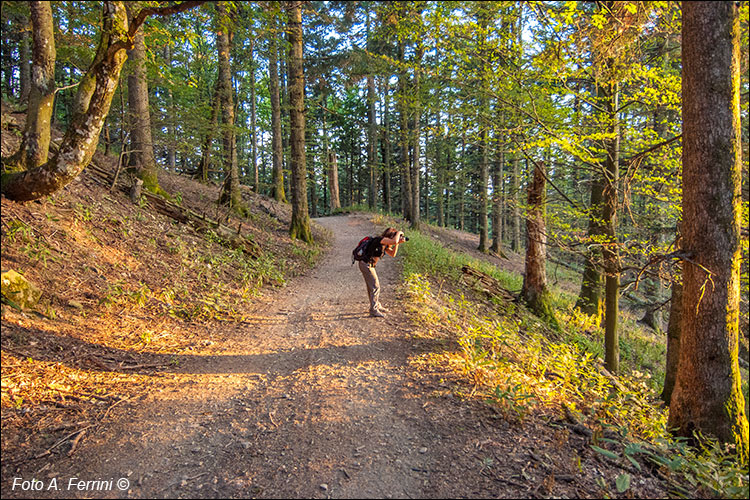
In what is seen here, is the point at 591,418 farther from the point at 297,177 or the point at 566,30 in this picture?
the point at 297,177

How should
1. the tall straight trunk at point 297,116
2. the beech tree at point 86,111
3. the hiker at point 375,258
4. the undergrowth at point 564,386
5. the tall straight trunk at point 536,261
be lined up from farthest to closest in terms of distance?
the tall straight trunk at point 297,116 → the tall straight trunk at point 536,261 → the hiker at point 375,258 → the beech tree at point 86,111 → the undergrowth at point 564,386

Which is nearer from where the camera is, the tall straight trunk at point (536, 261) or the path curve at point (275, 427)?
the path curve at point (275, 427)

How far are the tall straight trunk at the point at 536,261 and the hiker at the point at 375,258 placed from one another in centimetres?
446

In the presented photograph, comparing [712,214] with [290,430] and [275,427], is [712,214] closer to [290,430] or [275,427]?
[290,430]

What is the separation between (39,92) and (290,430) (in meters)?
6.82

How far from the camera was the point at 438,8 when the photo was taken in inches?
248

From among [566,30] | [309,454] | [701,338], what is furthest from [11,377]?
[566,30]

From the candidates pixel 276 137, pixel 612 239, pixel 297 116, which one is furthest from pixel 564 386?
pixel 276 137

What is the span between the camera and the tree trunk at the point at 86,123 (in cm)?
523

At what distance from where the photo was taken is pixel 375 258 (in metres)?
7.10

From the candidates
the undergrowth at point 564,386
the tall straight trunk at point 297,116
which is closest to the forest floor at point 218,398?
the undergrowth at point 564,386

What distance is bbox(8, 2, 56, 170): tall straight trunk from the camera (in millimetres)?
5617

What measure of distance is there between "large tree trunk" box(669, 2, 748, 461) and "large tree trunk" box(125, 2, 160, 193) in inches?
413

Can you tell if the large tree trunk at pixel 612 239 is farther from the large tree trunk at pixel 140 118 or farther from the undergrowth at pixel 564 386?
the large tree trunk at pixel 140 118
